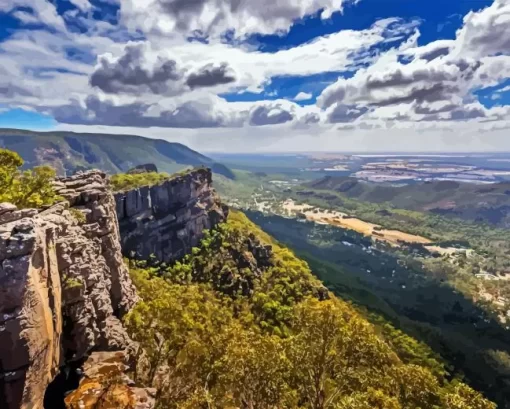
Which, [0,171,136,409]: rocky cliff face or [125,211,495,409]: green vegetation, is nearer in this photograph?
[0,171,136,409]: rocky cliff face

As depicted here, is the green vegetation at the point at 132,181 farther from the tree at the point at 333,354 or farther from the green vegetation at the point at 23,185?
the tree at the point at 333,354

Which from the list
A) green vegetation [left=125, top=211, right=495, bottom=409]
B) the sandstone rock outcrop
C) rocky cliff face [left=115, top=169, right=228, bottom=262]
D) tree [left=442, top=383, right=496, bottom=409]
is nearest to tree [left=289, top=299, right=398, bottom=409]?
green vegetation [left=125, top=211, right=495, bottom=409]

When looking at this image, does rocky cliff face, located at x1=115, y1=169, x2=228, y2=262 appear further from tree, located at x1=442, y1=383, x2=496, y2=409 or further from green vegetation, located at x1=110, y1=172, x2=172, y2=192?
tree, located at x1=442, y1=383, x2=496, y2=409

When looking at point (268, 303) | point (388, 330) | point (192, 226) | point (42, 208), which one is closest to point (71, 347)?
point (42, 208)

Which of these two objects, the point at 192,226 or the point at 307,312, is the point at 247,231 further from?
the point at 307,312

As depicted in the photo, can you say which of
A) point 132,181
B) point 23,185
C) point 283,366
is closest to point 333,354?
point 283,366
